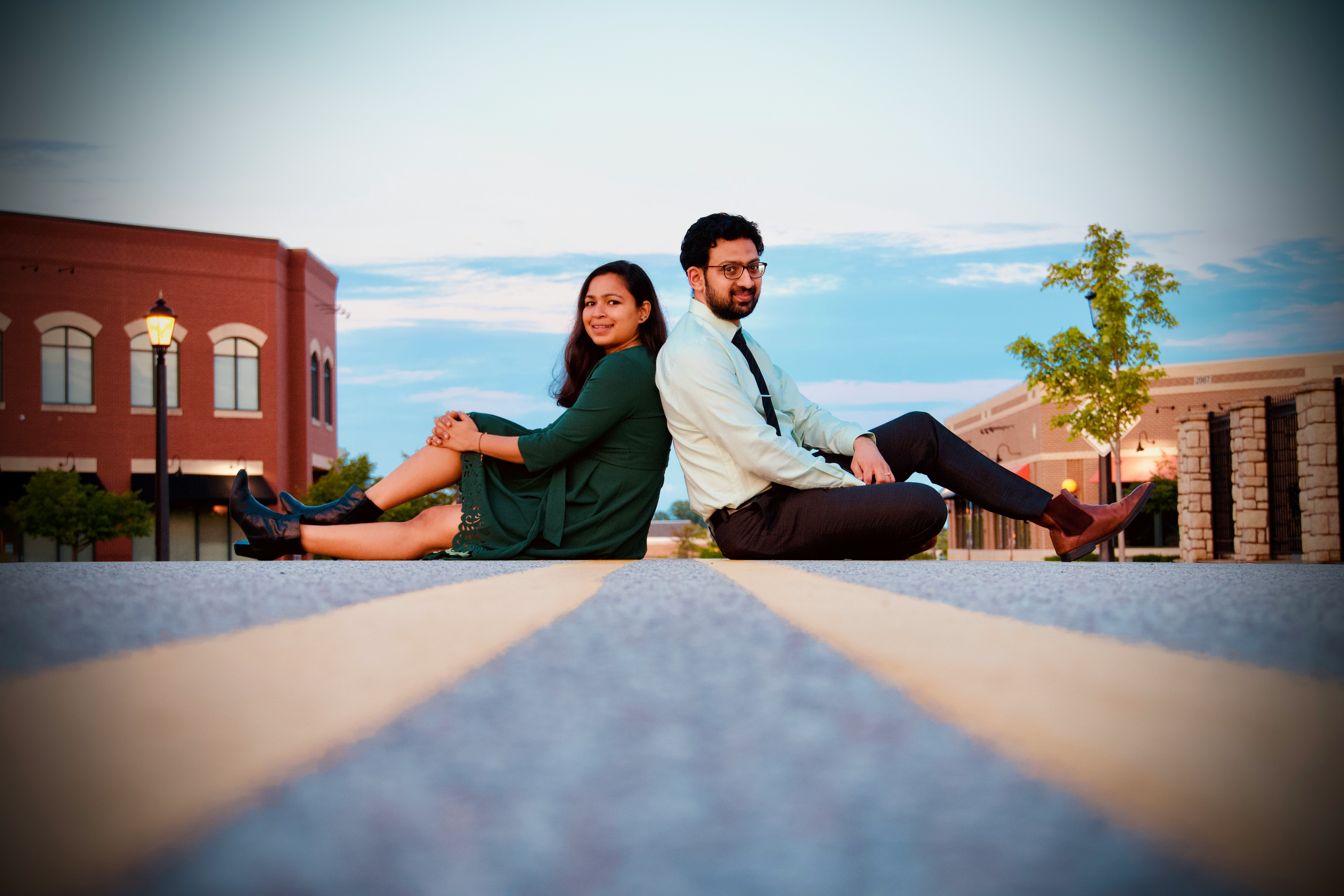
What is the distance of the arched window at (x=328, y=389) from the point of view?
33875mm

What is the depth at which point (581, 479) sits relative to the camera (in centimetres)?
424

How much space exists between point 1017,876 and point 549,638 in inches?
24.1

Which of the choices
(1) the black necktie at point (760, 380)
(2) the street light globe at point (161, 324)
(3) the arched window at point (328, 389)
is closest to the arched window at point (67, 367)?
(3) the arched window at point (328, 389)

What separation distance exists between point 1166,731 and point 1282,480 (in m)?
20.3

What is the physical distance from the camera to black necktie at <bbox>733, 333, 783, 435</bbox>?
14.0 ft

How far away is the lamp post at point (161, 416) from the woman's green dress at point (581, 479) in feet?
23.3

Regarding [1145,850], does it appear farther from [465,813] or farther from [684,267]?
[684,267]

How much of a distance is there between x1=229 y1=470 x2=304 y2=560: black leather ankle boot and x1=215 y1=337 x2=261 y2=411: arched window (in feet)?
92.8

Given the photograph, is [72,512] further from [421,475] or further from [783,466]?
[783,466]

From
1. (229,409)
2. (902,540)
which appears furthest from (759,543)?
(229,409)

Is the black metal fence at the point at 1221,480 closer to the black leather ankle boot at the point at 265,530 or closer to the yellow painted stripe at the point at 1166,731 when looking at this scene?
the black leather ankle boot at the point at 265,530

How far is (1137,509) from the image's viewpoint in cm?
368

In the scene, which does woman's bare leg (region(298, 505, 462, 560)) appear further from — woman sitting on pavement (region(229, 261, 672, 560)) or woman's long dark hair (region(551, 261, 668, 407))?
woman's long dark hair (region(551, 261, 668, 407))

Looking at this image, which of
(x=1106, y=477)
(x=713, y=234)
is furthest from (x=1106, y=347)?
(x=713, y=234)
